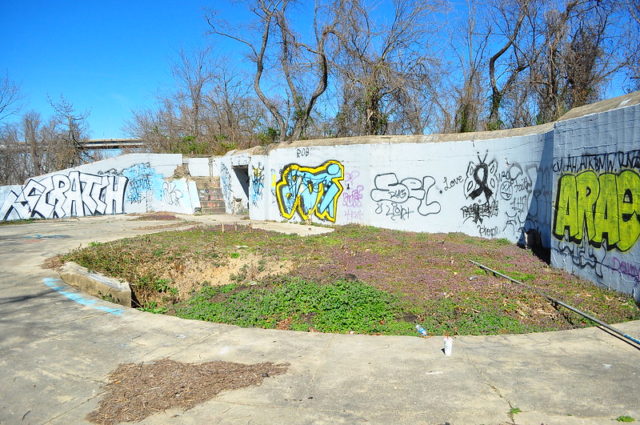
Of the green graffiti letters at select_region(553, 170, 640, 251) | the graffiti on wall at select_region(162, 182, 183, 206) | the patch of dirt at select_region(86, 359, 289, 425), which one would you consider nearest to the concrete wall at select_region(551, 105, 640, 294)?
the green graffiti letters at select_region(553, 170, 640, 251)

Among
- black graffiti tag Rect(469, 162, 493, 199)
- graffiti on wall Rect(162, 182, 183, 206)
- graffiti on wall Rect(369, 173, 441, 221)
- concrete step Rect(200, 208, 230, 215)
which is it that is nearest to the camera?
black graffiti tag Rect(469, 162, 493, 199)

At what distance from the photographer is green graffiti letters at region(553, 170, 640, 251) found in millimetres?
6082

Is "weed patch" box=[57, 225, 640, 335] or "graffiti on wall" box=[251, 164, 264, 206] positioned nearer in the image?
"weed patch" box=[57, 225, 640, 335]

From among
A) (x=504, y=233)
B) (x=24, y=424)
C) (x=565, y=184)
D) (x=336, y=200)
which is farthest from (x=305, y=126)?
(x=24, y=424)

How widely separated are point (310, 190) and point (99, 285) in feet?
30.1

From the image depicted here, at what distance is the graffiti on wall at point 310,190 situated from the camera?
14789 mm

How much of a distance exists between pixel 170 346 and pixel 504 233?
893cm

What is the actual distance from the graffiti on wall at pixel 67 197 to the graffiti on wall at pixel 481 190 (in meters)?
16.4

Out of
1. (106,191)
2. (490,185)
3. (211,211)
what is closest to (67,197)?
(106,191)

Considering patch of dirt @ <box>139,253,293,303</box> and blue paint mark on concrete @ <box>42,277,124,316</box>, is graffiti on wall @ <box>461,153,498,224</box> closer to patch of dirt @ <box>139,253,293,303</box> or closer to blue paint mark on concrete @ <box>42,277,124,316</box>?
patch of dirt @ <box>139,253,293,303</box>

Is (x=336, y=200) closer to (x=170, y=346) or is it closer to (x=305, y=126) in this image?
(x=305, y=126)

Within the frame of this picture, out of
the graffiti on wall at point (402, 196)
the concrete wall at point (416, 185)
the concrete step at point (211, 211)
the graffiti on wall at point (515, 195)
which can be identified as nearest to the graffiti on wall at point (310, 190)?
the concrete wall at point (416, 185)

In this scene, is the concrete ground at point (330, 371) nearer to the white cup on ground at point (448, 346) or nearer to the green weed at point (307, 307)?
the white cup on ground at point (448, 346)

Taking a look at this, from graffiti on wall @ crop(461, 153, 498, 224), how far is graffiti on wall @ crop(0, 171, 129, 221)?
53.8 ft
